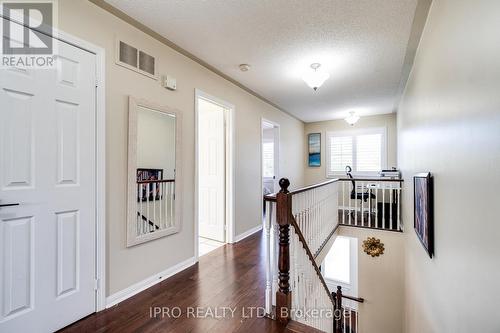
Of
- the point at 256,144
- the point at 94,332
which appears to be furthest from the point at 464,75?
the point at 256,144

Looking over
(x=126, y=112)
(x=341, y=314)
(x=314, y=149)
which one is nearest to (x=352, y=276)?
(x=341, y=314)

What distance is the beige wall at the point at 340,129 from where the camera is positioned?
6.07m

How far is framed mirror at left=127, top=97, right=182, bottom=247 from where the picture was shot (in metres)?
2.29

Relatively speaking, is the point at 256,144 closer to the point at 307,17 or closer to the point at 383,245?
the point at 307,17

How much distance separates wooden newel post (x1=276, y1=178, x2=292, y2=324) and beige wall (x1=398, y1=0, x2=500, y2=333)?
3.39 ft

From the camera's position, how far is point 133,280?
227 centimetres

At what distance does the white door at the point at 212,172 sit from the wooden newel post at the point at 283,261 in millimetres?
2113

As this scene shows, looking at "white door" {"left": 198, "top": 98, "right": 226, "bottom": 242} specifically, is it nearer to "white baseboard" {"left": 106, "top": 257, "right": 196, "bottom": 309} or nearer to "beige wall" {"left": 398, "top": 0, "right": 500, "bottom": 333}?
"white baseboard" {"left": 106, "top": 257, "right": 196, "bottom": 309}

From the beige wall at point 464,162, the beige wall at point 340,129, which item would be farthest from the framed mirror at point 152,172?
the beige wall at point 340,129

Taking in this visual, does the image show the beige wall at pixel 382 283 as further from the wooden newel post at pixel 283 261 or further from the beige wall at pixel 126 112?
the wooden newel post at pixel 283 261

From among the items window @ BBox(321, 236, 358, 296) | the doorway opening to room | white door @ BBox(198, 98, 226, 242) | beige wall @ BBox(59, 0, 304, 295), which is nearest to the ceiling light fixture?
beige wall @ BBox(59, 0, 304, 295)

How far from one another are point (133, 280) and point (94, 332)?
1.75 ft

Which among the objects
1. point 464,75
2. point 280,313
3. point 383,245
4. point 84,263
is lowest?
point 383,245

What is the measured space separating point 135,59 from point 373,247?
197 inches
